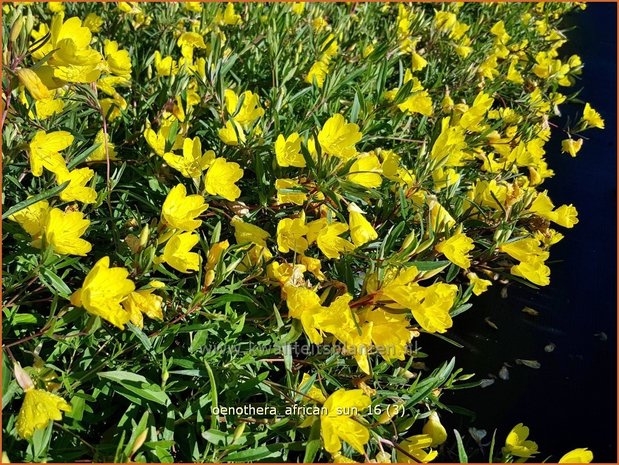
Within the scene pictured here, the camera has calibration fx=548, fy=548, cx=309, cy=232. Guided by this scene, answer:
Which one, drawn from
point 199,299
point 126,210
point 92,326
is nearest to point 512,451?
point 199,299

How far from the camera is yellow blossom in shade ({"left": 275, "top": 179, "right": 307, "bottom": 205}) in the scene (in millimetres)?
1534

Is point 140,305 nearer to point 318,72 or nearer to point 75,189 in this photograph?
point 75,189

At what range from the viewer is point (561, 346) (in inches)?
86.4

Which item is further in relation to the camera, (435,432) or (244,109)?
(244,109)

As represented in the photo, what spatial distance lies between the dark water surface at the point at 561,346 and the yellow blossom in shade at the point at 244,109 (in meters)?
1.01

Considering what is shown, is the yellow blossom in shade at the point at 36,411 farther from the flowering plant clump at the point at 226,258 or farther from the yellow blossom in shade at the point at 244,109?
the yellow blossom in shade at the point at 244,109

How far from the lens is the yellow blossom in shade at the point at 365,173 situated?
5.25 feet

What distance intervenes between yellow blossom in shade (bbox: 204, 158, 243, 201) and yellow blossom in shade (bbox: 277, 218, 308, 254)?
166mm

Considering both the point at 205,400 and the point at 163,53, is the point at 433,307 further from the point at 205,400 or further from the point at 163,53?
the point at 163,53

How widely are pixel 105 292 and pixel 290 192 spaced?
608 mm

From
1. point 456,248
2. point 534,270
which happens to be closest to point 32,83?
point 456,248

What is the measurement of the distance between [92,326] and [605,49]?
5000 millimetres

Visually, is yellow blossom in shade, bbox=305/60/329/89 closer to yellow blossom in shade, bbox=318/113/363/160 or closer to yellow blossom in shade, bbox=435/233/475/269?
yellow blossom in shade, bbox=318/113/363/160

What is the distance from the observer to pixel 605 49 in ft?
15.5
